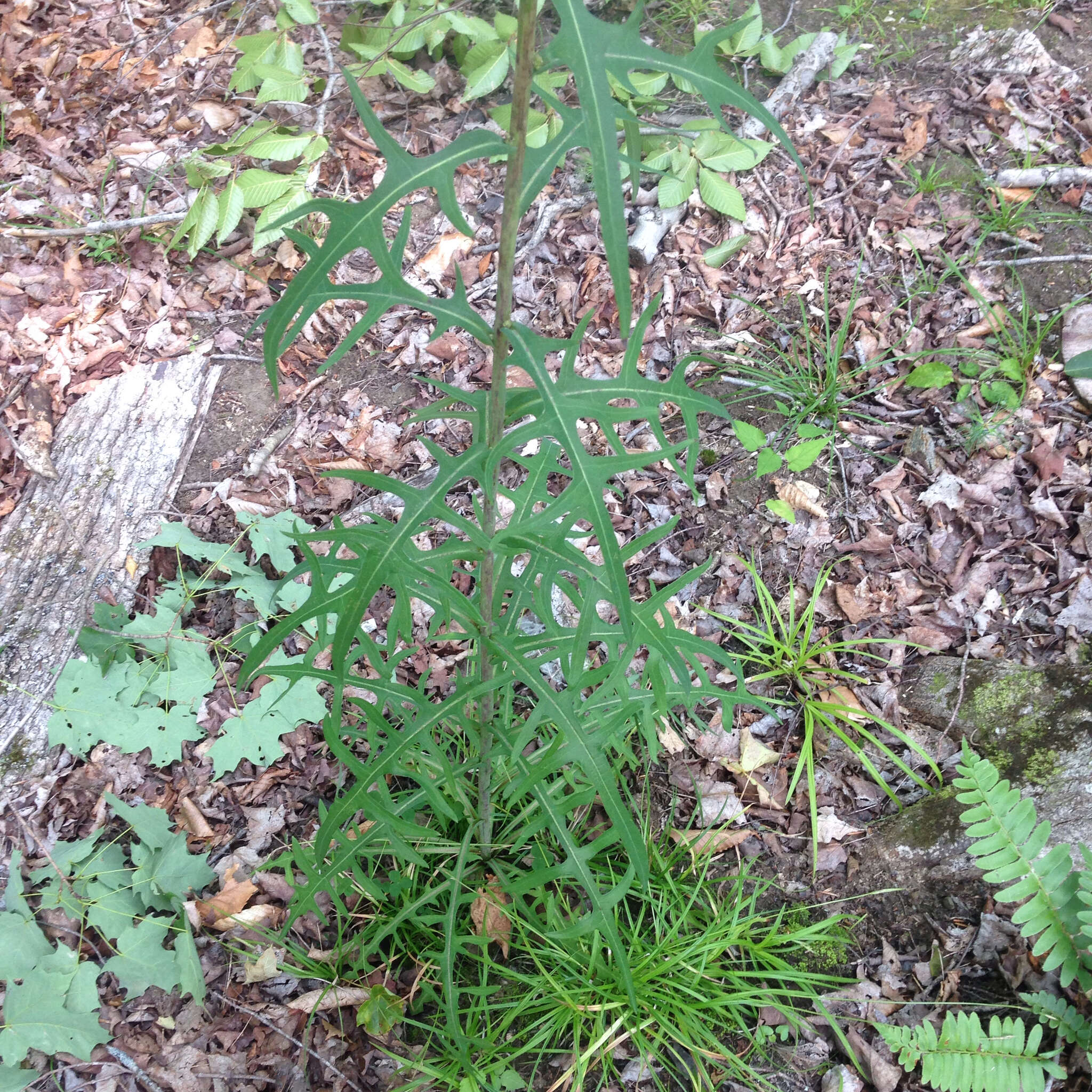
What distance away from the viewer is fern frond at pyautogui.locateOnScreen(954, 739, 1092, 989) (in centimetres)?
180

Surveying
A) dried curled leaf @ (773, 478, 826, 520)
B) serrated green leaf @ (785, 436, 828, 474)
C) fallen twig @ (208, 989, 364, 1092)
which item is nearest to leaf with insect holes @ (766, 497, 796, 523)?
dried curled leaf @ (773, 478, 826, 520)

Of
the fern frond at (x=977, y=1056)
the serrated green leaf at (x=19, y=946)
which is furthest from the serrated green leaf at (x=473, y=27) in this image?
the fern frond at (x=977, y=1056)

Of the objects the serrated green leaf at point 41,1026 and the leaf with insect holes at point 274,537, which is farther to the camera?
the leaf with insect holes at point 274,537

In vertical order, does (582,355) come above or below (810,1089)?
above

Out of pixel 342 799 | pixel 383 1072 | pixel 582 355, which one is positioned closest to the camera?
pixel 342 799

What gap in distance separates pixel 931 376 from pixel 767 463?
0.71 metres

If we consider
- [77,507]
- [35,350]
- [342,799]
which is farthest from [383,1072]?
[35,350]

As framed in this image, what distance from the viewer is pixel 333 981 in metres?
2.16

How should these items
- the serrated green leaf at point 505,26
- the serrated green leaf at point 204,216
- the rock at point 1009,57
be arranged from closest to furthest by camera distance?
1. the serrated green leaf at point 505,26
2. the serrated green leaf at point 204,216
3. the rock at point 1009,57

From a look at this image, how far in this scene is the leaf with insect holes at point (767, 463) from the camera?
9.40 ft

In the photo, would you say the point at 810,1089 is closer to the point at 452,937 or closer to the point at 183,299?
the point at 452,937

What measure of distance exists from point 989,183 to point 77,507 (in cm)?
390

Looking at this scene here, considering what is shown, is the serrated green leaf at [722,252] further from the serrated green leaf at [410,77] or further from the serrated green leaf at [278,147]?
the serrated green leaf at [278,147]

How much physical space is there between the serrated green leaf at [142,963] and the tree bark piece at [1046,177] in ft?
13.5
